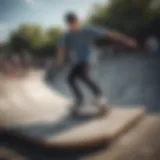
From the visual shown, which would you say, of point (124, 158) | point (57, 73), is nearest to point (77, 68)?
point (57, 73)

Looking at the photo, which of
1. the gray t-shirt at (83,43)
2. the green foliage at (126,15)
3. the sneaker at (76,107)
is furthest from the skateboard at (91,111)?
the green foliage at (126,15)

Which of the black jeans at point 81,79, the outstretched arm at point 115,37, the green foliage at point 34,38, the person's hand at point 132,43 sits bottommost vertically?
the black jeans at point 81,79

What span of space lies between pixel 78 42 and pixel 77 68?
0.09 metres

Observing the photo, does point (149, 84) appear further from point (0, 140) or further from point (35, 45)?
point (0, 140)

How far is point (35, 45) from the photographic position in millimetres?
1114

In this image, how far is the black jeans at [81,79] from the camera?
1094 mm

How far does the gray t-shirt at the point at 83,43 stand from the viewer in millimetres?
1089

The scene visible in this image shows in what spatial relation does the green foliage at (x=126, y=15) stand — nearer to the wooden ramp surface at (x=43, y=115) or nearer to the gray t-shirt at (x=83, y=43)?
the gray t-shirt at (x=83, y=43)

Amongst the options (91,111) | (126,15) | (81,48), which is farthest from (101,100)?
(126,15)

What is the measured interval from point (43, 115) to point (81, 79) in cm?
18

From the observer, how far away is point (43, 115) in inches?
43.6

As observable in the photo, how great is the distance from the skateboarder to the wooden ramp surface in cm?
6

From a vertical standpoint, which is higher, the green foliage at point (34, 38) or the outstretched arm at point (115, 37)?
the green foliage at point (34, 38)

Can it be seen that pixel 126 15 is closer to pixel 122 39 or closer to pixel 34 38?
pixel 122 39
